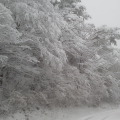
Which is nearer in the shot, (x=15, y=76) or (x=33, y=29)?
(x=33, y=29)

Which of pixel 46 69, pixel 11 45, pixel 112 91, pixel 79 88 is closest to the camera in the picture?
pixel 11 45

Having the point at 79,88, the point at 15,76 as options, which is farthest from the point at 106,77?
the point at 15,76

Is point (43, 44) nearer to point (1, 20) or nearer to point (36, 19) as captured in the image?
point (36, 19)

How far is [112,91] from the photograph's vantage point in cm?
2817

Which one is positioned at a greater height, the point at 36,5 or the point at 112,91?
the point at 36,5

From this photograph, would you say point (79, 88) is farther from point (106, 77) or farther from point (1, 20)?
point (1, 20)

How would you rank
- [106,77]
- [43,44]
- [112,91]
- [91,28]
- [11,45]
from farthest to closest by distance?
[112,91] → [106,77] → [91,28] → [43,44] → [11,45]

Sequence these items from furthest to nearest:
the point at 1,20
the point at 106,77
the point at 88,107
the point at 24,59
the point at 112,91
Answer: the point at 112,91 < the point at 106,77 < the point at 88,107 < the point at 24,59 < the point at 1,20

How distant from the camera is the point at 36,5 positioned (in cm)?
1140

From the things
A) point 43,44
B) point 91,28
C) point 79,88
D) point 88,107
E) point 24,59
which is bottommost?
point 88,107

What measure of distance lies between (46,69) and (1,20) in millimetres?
4976

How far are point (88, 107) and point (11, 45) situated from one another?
42.4 feet

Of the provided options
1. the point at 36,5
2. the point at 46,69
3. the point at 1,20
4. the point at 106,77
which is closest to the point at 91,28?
the point at 106,77

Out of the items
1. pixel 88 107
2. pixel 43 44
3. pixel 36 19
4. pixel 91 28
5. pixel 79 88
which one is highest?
pixel 91 28
